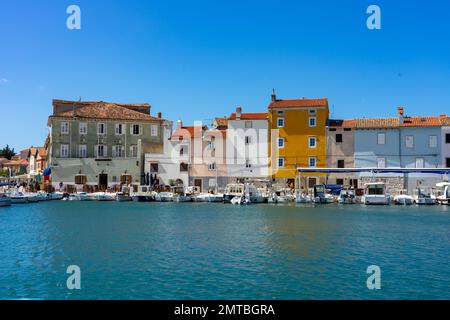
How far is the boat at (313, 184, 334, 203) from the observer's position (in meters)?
54.4

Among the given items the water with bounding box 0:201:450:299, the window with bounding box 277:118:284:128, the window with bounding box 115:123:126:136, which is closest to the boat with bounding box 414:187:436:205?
the window with bounding box 277:118:284:128

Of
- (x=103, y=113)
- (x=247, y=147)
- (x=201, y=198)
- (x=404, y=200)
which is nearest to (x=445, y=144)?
(x=404, y=200)

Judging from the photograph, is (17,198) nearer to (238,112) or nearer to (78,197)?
(78,197)

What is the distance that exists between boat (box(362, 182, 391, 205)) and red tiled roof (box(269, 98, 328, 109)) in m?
13.6

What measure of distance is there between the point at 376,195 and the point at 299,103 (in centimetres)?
1725

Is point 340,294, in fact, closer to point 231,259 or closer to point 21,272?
point 231,259

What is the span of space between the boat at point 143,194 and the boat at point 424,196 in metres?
33.5

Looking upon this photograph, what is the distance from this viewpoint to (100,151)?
6800cm

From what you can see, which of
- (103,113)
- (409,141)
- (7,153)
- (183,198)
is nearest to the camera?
(409,141)

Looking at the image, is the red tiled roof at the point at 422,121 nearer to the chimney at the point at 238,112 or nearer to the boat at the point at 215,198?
the chimney at the point at 238,112

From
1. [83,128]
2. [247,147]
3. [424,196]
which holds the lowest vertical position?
[424,196]

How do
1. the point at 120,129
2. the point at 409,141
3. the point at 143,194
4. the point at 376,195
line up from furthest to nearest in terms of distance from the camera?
the point at 120,129 < the point at 143,194 < the point at 409,141 < the point at 376,195

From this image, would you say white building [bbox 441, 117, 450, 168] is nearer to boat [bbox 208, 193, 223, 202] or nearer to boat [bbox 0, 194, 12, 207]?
boat [bbox 208, 193, 223, 202]
